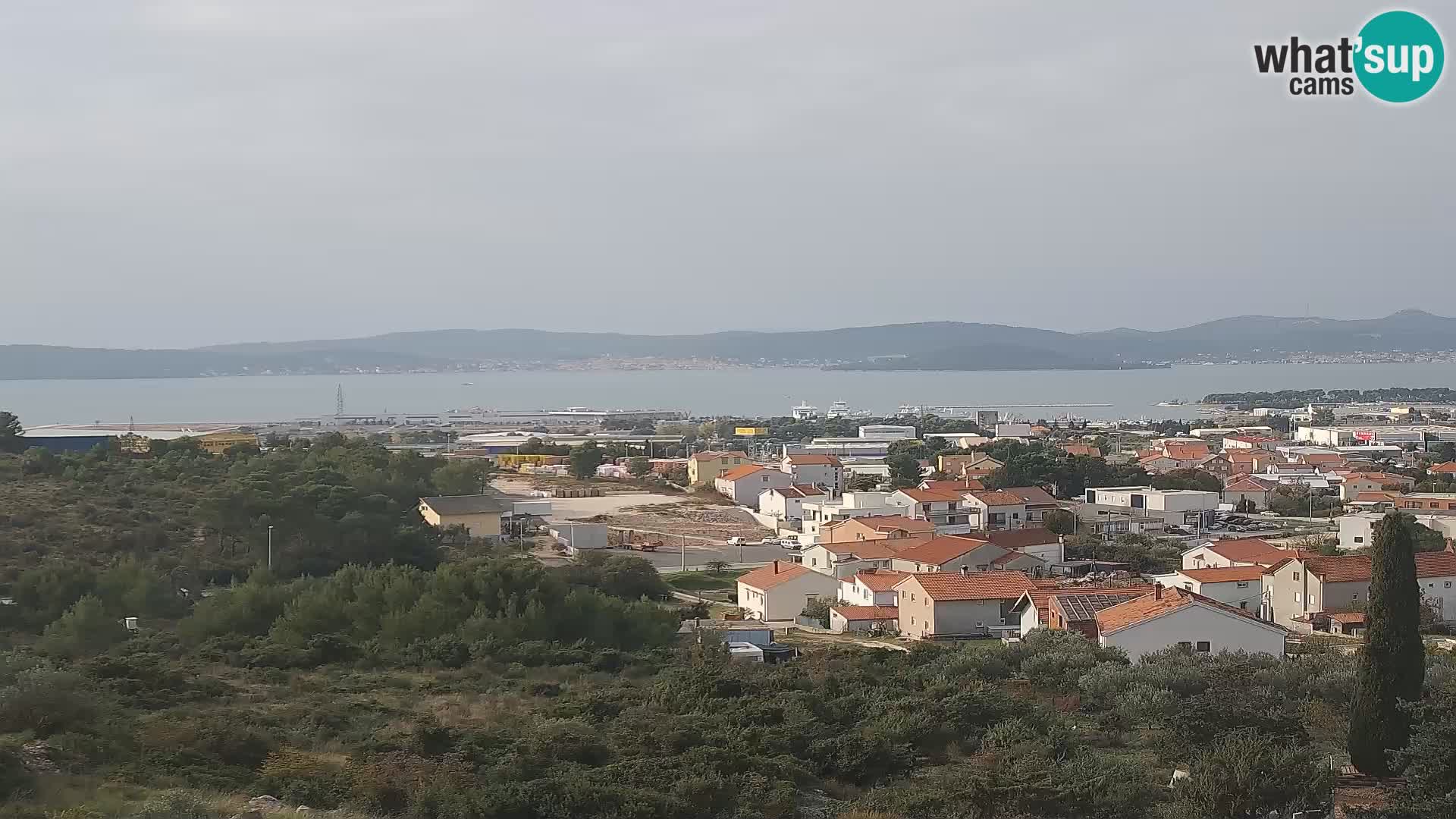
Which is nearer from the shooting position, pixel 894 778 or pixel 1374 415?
pixel 894 778

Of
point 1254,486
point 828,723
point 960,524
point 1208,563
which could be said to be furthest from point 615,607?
point 1254,486

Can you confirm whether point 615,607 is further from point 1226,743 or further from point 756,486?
point 756,486

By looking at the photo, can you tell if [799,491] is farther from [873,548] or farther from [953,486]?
[873,548]

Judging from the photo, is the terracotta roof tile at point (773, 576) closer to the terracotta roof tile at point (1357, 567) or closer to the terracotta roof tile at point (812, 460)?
the terracotta roof tile at point (1357, 567)

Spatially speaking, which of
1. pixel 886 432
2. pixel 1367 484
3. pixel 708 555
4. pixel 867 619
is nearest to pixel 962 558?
pixel 867 619

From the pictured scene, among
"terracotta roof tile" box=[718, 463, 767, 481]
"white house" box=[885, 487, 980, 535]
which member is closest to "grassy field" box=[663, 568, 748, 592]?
"white house" box=[885, 487, 980, 535]
